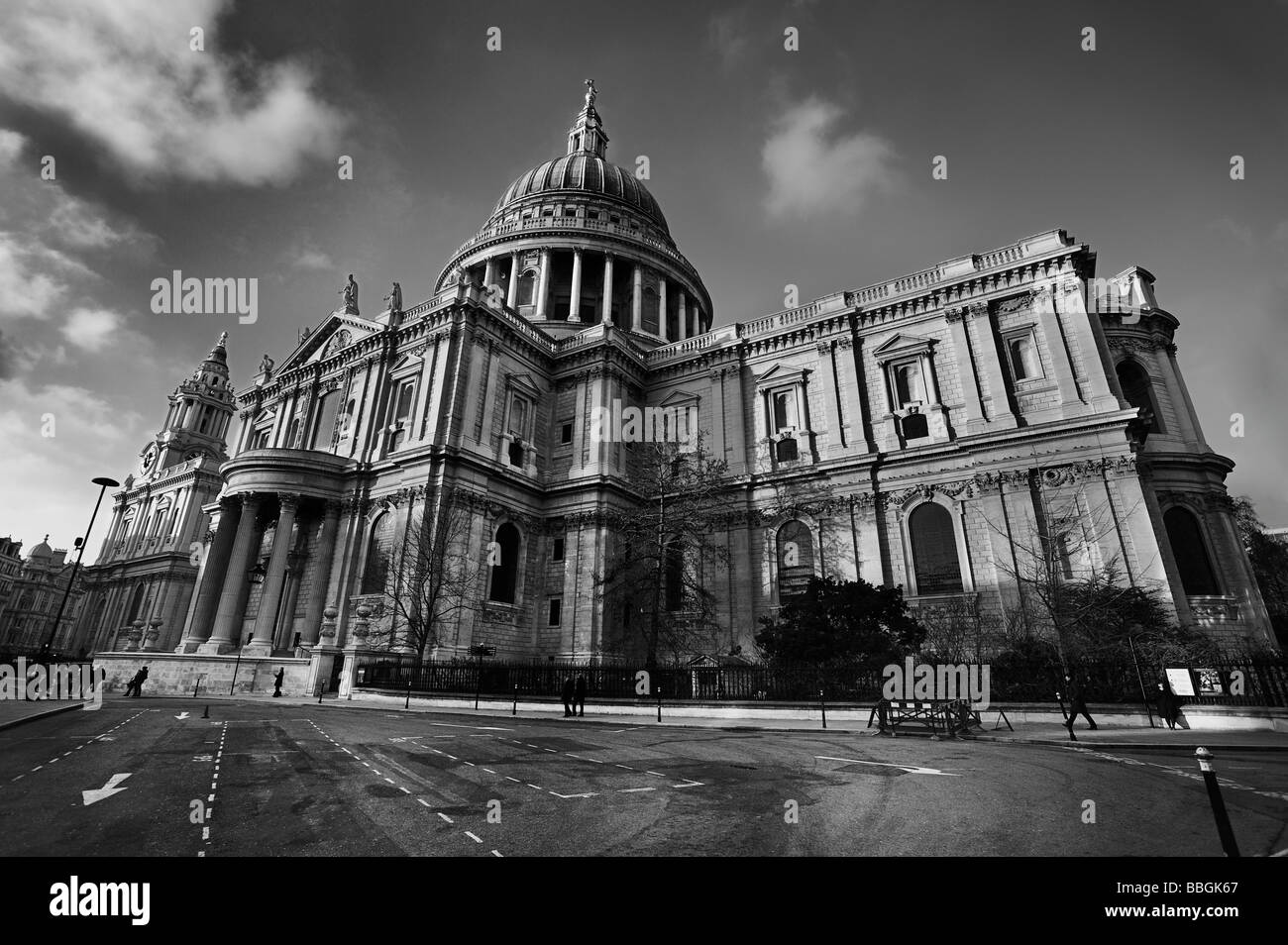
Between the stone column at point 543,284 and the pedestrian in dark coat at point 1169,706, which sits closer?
the pedestrian in dark coat at point 1169,706

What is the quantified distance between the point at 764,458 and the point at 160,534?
215 ft

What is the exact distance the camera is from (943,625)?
25438mm

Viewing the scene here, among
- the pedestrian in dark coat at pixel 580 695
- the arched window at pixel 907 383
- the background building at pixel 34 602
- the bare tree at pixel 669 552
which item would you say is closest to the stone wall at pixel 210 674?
the pedestrian in dark coat at pixel 580 695

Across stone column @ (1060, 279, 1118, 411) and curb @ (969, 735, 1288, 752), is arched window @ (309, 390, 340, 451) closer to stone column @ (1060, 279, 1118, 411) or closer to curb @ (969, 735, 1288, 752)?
curb @ (969, 735, 1288, 752)

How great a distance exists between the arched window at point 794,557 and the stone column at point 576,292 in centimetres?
2507

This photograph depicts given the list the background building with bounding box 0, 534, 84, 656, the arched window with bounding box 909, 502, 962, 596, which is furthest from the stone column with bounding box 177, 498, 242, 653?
the background building with bounding box 0, 534, 84, 656

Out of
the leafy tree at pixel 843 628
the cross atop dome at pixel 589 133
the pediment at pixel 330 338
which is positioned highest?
the cross atop dome at pixel 589 133

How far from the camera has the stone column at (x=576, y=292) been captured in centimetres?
4784

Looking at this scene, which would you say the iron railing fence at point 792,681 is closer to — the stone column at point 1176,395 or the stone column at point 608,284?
the stone column at point 1176,395

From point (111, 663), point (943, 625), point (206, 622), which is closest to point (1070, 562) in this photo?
point (943, 625)

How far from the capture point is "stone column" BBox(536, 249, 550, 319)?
48375 mm

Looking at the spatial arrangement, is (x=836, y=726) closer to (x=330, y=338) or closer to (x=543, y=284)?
(x=330, y=338)

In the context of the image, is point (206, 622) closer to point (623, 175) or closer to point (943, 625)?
point (943, 625)
